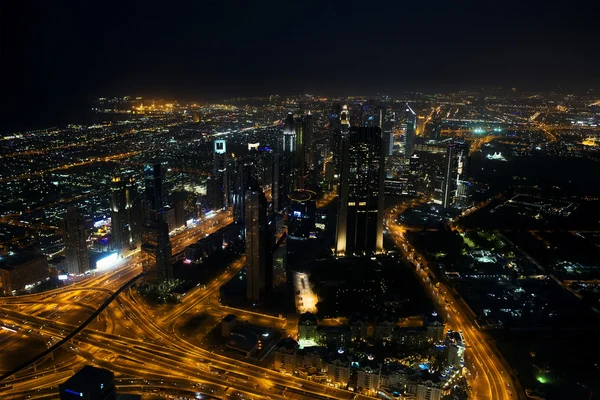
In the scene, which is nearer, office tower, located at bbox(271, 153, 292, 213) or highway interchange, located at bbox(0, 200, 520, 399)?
highway interchange, located at bbox(0, 200, 520, 399)

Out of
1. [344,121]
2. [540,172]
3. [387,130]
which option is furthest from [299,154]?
[540,172]

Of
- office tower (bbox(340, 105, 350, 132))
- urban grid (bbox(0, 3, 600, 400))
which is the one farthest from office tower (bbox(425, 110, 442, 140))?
office tower (bbox(340, 105, 350, 132))

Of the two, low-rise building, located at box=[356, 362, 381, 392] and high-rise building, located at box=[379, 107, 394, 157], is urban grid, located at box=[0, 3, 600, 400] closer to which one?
low-rise building, located at box=[356, 362, 381, 392]

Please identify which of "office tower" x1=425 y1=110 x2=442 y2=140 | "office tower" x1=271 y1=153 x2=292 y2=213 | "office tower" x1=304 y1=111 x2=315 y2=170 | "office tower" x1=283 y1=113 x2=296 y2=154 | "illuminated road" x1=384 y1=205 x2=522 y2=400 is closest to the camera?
"illuminated road" x1=384 y1=205 x2=522 y2=400

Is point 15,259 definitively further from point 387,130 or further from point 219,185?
point 387,130

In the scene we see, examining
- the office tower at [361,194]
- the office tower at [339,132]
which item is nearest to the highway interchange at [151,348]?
the office tower at [361,194]

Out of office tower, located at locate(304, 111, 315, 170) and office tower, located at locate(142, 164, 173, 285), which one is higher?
office tower, located at locate(304, 111, 315, 170)

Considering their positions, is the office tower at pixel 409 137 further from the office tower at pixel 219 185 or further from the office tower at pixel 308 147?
the office tower at pixel 219 185
